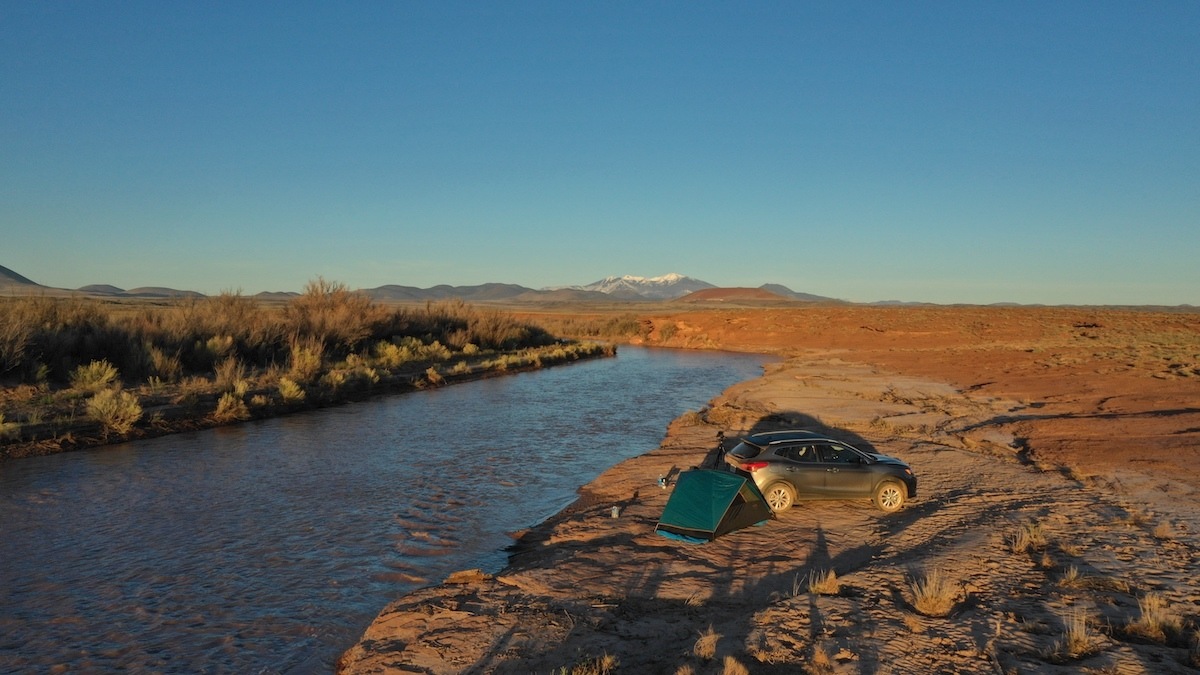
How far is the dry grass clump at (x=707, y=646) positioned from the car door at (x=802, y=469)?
211 inches

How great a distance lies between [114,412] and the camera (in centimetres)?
1912

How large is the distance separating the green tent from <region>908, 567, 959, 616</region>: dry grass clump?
2.93m

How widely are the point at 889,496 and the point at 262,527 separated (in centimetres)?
1059

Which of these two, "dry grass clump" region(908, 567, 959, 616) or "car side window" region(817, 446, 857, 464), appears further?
"car side window" region(817, 446, 857, 464)

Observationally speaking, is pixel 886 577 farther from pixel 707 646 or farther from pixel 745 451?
pixel 745 451

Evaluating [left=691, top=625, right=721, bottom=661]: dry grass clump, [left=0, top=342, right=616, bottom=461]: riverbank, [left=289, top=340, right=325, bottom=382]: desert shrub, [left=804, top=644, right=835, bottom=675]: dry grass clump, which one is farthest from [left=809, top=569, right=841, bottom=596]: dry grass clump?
[left=289, top=340, right=325, bottom=382]: desert shrub

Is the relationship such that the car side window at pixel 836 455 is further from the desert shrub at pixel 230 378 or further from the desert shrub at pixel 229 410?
the desert shrub at pixel 230 378

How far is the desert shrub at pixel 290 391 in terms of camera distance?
2420 centimetres

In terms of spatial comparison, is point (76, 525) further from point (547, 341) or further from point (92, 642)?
point (547, 341)

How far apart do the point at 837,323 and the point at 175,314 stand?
52.3 meters

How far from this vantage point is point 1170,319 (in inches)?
2349

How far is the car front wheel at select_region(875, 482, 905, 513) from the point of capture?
1264cm

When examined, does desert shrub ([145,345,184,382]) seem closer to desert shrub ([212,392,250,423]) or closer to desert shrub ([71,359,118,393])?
desert shrub ([71,359,118,393])

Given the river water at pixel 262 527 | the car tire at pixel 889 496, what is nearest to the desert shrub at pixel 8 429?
the river water at pixel 262 527
